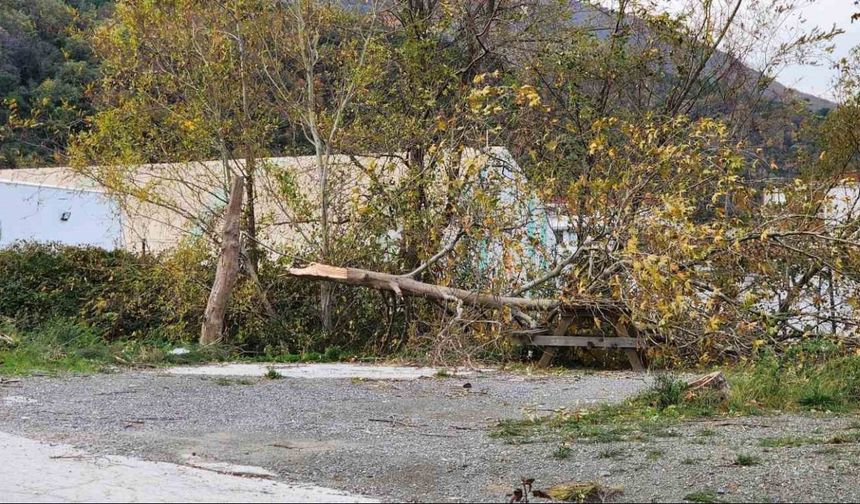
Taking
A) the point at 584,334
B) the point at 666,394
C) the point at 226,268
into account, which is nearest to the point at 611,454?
the point at 666,394

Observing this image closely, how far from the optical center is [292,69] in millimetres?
14602

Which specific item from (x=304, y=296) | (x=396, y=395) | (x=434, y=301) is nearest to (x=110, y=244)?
(x=304, y=296)

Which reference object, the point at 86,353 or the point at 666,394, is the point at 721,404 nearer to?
the point at 666,394

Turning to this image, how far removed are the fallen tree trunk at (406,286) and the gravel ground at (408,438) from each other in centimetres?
237

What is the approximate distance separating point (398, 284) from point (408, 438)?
634 centimetres

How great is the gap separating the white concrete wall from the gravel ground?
1194cm

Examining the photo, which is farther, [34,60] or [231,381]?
[34,60]

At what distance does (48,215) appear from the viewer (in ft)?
70.4

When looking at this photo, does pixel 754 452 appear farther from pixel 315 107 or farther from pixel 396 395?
pixel 315 107

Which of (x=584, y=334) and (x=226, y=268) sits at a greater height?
(x=226, y=268)

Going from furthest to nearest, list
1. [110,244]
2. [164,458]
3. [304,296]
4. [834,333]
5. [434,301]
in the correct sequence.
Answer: [110,244] → [304,296] → [434,301] → [834,333] → [164,458]

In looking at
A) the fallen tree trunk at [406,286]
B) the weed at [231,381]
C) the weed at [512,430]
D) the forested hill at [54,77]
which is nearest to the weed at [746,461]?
the weed at [512,430]

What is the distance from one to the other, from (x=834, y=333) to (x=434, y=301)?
189 inches

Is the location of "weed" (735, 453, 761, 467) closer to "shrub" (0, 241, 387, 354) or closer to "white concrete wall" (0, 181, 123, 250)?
"shrub" (0, 241, 387, 354)
